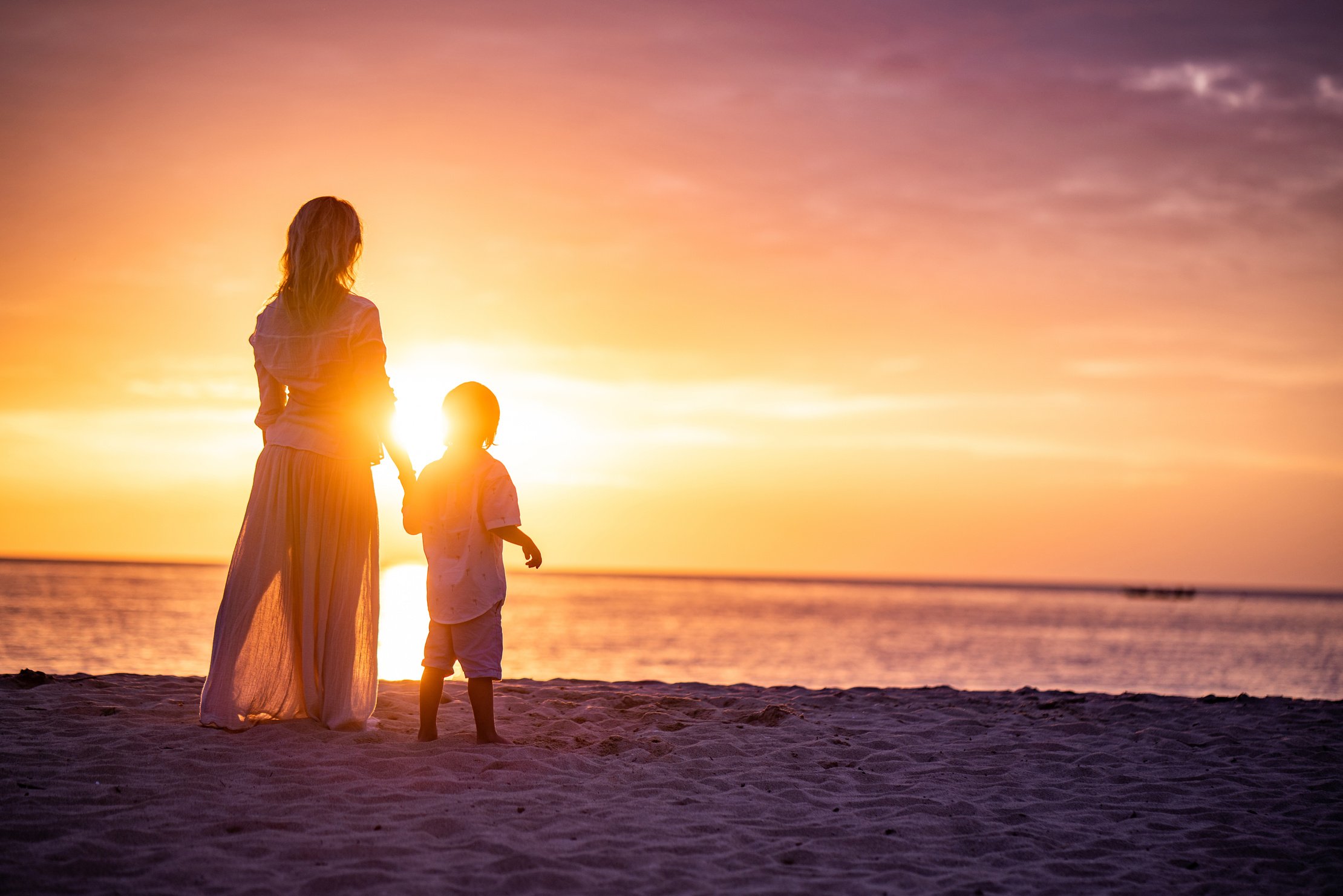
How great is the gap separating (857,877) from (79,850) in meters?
3.09

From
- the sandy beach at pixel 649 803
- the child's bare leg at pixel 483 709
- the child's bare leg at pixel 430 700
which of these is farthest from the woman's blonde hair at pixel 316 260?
the sandy beach at pixel 649 803

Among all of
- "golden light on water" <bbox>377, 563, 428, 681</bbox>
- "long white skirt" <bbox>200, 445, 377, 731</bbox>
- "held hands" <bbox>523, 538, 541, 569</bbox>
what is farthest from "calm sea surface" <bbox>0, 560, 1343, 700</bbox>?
"held hands" <bbox>523, 538, 541, 569</bbox>

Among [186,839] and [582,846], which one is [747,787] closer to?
[582,846]

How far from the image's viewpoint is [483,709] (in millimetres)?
5617

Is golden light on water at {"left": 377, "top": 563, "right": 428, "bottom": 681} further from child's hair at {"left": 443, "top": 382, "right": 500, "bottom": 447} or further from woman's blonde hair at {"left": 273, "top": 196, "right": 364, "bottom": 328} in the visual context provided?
woman's blonde hair at {"left": 273, "top": 196, "right": 364, "bottom": 328}

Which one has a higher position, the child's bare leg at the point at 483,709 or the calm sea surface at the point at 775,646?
the child's bare leg at the point at 483,709

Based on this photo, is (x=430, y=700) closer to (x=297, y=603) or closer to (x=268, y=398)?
(x=297, y=603)

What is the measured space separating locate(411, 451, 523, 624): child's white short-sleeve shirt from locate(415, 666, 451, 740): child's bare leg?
0.32m

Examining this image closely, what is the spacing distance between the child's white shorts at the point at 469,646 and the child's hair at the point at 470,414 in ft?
3.43

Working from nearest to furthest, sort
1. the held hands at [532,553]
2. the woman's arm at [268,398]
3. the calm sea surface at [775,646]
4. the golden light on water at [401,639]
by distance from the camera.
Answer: the held hands at [532,553] < the woman's arm at [268,398] < the golden light on water at [401,639] < the calm sea surface at [775,646]

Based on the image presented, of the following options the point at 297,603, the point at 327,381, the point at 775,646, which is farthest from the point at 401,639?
the point at 327,381

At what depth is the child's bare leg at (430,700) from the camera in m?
5.57

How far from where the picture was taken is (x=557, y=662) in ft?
59.5

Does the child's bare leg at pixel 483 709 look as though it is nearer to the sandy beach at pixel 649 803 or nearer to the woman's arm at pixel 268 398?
the sandy beach at pixel 649 803
